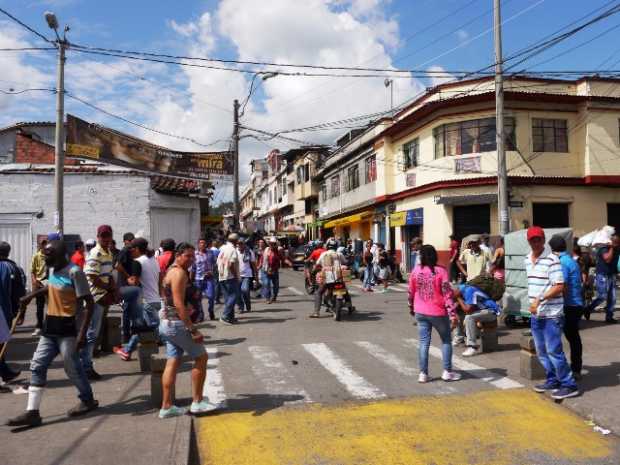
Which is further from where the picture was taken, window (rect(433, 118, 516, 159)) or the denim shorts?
window (rect(433, 118, 516, 159))

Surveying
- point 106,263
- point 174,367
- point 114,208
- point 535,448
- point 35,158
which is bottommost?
point 535,448

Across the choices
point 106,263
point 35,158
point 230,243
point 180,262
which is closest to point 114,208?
point 35,158

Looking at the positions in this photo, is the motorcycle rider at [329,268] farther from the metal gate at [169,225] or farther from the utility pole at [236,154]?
the utility pole at [236,154]

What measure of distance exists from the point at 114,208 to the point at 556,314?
17.6 meters

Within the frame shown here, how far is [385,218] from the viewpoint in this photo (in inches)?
1188

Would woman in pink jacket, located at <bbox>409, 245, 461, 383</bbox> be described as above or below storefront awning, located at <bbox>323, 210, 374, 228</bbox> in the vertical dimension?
below

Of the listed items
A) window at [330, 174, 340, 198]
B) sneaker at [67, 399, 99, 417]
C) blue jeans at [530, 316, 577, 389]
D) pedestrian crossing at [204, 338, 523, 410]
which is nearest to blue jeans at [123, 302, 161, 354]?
pedestrian crossing at [204, 338, 523, 410]

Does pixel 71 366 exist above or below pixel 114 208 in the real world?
below

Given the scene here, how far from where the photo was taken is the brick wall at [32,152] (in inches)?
827

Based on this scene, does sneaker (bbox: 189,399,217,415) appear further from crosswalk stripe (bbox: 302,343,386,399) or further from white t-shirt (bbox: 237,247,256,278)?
white t-shirt (bbox: 237,247,256,278)

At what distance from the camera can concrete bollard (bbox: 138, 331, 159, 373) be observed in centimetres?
746

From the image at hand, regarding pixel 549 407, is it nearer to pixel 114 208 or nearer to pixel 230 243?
pixel 230 243

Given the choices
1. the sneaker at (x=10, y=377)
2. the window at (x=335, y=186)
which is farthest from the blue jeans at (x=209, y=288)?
the window at (x=335, y=186)

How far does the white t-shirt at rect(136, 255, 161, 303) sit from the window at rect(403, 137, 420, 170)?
1944 centimetres
